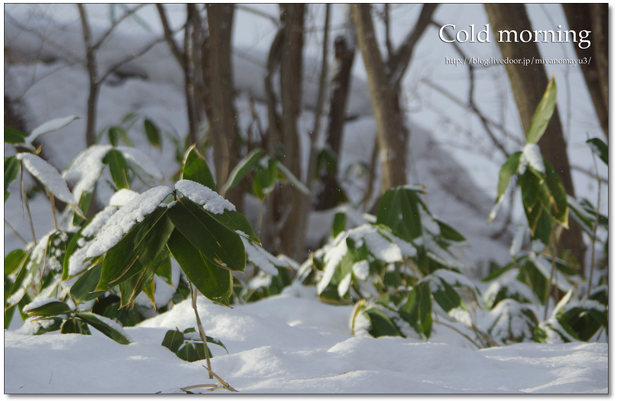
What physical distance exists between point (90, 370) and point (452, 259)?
690mm

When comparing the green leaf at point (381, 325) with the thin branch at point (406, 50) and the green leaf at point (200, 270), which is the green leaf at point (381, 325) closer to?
the green leaf at point (200, 270)

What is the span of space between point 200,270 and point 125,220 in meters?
0.07

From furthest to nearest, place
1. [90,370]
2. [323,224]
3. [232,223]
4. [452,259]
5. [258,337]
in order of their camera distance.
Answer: [323,224] → [452,259] → [258,337] → [90,370] → [232,223]

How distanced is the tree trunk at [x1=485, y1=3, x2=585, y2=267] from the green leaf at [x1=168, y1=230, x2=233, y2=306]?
67 cm

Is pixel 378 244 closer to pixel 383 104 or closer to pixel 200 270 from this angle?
pixel 200 270

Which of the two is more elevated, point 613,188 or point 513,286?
point 613,188

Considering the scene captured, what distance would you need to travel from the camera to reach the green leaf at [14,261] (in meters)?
0.69

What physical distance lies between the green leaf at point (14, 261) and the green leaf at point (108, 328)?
7.8 inches

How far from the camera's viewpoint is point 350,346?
1.84 feet

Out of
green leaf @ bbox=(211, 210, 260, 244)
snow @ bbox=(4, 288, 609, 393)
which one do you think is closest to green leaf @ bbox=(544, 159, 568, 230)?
snow @ bbox=(4, 288, 609, 393)

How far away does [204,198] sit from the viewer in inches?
14.8

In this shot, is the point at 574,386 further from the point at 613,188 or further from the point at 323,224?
the point at 323,224

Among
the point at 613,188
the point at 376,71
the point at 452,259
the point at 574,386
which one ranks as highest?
the point at 376,71
